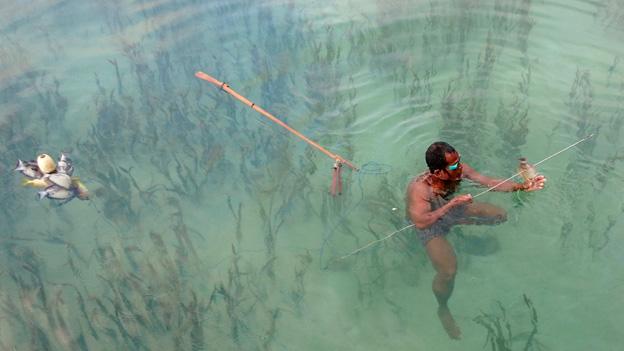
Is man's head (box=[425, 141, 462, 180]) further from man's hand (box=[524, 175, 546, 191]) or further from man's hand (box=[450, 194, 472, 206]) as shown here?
man's hand (box=[524, 175, 546, 191])

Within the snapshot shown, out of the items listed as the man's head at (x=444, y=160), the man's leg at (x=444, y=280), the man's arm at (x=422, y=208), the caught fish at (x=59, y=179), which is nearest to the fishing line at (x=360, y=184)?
the man's arm at (x=422, y=208)

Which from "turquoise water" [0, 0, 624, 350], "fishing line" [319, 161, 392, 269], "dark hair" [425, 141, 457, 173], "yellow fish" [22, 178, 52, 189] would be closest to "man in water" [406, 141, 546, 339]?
"dark hair" [425, 141, 457, 173]

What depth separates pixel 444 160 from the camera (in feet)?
12.9

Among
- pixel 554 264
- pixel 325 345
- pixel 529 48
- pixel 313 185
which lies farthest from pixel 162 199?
pixel 529 48

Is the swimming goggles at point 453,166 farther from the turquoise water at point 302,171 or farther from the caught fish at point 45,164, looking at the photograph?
the caught fish at point 45,164

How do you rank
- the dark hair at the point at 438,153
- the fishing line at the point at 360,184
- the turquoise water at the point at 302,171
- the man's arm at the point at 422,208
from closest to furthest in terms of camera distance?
the dark hair at the point at 438,153 → the man's arm at the point at 422,208 → the turquoise water at the point at 302,171 → the fishing line at the point at 360,184

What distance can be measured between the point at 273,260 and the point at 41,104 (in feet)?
13.7

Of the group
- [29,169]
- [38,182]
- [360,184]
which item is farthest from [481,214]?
[29,169]

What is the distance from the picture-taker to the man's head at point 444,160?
3.92 meters

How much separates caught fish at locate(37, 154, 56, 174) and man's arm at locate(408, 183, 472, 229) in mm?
3234

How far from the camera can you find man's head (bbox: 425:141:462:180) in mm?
3920

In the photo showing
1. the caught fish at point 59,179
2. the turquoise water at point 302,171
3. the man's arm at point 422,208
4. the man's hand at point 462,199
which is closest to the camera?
the man's hand at point 462,199

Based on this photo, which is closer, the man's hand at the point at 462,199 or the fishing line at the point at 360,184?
the man's hand at the point at 462,199

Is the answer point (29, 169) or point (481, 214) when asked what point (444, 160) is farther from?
point (29, 169)
